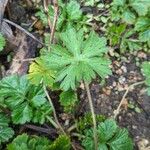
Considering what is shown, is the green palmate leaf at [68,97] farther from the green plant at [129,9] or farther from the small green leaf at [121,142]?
the green plant at [129,9]

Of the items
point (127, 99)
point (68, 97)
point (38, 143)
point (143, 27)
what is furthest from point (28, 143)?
point (143, 27)

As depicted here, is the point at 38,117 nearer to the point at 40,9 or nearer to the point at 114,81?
the point at 114,81

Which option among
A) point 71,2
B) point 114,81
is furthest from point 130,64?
point 71,2

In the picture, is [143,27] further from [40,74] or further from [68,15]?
[40,74]

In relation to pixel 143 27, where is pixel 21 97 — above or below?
below

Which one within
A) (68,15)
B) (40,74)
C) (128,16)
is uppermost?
(68,15)

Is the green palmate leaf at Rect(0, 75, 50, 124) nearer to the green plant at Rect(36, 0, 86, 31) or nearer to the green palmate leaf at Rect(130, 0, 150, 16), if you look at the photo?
the green plant at Rect(36, 0, 86, 31)
